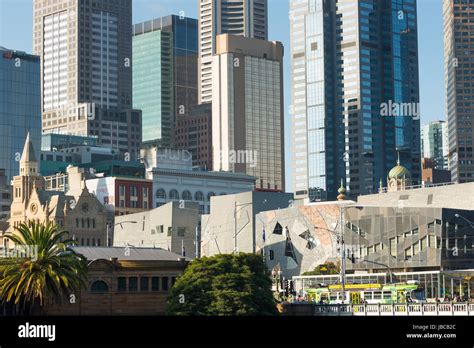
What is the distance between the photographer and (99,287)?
13012 cm

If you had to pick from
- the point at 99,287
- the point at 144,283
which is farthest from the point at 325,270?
the point at 99,287

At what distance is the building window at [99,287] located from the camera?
129750 mm

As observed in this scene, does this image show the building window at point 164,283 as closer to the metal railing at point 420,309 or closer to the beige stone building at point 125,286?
the beige stone building at point 125,286

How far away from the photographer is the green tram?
136 metres

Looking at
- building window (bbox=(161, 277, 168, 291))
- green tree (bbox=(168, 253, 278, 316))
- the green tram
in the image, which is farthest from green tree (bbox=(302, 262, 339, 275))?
green tree (bbox=(168, 253, 278, 316))

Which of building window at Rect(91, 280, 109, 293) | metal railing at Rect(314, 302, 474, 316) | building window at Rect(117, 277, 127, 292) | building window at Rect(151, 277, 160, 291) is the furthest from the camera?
building window at Rect(151, 277, 160, 291)

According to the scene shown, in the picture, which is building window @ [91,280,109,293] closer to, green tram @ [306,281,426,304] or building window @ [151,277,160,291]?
building window @ [151,277,160,291]

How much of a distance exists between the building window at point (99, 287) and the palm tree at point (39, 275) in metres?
5.85

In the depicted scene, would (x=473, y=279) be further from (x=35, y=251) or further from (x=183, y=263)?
(x=35, y=251)

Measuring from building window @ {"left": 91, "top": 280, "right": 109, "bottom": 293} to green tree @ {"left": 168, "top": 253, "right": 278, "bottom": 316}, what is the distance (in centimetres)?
903

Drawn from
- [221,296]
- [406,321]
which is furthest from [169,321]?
[221,296]

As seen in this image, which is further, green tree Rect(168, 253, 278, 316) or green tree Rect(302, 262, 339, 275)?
green tree Rect(302, 262, 339, 275)

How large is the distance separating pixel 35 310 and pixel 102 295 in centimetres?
1120

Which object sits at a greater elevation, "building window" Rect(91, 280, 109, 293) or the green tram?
"building window" Rect(91, 280, 109, 293)
